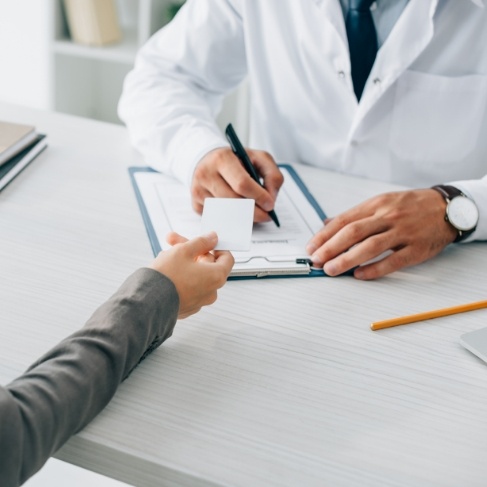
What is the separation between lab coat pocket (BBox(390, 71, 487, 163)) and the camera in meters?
1.32

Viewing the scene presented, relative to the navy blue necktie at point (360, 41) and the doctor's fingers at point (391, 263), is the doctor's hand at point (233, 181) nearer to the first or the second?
the doctor's fingers at point (391, 263)

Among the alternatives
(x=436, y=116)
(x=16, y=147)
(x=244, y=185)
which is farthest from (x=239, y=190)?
(x=436, y=116)

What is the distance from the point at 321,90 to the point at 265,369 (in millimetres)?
809

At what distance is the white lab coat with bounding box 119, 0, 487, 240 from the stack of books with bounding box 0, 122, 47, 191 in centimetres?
18

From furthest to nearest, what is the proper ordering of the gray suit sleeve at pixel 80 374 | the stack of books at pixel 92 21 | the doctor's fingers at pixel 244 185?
the stack of books at pixel 92 21, the doctor's fingers at pixel 244 185, the gray suit sleeve at pixel 80 374

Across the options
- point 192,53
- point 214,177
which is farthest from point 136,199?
point 192,53

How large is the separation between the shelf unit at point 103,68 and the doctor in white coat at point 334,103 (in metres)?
1.01

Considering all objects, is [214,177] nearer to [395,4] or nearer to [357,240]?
[357,240]

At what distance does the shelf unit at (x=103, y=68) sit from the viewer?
2484 mm

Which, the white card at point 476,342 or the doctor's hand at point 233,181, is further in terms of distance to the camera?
the doctor's hand at point 233,181

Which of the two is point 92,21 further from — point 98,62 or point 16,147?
point 16,147

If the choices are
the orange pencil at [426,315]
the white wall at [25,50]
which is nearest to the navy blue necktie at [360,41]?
the orange pencil at [426,315]

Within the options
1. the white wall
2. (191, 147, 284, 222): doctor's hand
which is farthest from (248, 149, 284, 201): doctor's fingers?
the white wall

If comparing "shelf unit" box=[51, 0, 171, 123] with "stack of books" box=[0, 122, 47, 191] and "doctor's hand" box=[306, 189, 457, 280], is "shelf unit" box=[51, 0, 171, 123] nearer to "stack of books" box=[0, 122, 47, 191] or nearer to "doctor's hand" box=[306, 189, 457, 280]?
"stack of books" box=[0, 122, 47, 191]
